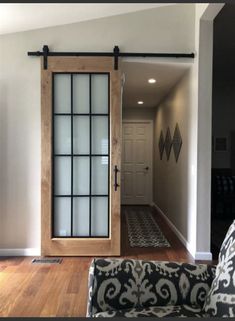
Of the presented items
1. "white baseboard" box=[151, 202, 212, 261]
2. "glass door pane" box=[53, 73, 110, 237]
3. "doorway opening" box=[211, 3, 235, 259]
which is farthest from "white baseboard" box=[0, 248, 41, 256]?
"doorway opening" box=[211, 3, 235, 259]

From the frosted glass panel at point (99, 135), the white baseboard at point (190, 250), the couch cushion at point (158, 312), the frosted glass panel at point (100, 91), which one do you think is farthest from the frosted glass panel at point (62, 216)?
the couch cushion at point (158, 312)

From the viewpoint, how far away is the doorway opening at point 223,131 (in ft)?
13.1

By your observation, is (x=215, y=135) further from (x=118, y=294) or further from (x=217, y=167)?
(x=118, y=294)

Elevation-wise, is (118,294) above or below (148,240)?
above

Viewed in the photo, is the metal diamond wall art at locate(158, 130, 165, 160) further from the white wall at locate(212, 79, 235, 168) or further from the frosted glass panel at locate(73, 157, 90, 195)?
the frosted glass panel at locate(73, 157, 90, 195)

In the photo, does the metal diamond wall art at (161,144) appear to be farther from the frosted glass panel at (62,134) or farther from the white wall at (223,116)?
the frosted glass panel at (62,134)

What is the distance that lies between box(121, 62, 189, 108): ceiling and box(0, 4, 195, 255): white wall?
0.74 feet

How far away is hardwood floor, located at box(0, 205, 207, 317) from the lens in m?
2.32

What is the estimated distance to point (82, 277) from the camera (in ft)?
9.68

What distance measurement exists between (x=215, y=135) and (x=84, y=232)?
4.28 m

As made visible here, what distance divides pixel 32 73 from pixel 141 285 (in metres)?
2.89

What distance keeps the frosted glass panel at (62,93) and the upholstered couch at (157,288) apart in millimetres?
2388

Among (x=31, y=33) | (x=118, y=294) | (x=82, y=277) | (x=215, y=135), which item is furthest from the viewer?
(x=215, y=135)

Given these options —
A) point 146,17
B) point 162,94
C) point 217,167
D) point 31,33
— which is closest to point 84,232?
point 31,33
